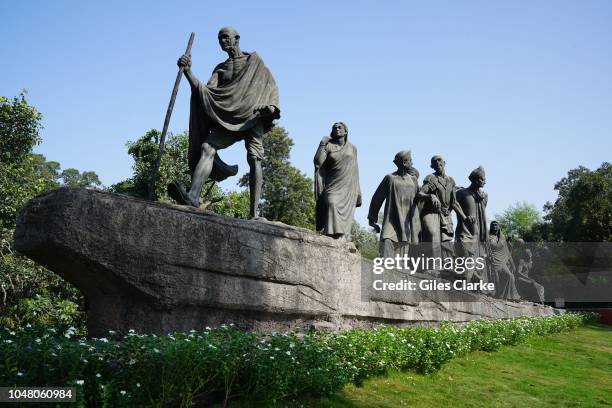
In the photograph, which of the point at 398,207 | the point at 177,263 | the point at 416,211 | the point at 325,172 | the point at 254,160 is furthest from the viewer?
the point at 416,211

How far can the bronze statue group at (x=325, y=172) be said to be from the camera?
6.74 m

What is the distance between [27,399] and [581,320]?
17.9 metres

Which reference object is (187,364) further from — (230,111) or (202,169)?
(230,111)

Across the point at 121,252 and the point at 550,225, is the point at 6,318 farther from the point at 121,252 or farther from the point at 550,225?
the point at 550,225

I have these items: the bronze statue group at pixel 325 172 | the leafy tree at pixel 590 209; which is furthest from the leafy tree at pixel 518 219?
the bronze statue group at pixel 325 172

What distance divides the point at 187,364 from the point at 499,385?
4251 millimetres

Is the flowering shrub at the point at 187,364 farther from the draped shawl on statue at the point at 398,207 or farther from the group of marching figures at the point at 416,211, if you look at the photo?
the draped shawl on statue at the point at 398,207

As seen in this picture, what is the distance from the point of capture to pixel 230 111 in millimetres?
6766

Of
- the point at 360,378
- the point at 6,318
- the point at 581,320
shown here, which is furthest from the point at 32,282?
the point at 581,320

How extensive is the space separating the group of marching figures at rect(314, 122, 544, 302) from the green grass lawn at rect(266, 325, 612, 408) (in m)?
2.53

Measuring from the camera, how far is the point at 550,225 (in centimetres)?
3806

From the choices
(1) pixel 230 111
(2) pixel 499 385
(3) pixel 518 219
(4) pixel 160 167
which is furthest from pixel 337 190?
(3) pixel 518 219

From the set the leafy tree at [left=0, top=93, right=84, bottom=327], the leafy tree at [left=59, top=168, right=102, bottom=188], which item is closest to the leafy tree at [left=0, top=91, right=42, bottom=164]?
the leafy tree at [left=0, top=93, right=84, bottom=327]

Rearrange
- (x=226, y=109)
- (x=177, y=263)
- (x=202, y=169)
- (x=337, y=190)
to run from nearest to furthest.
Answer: (x=177, y=263) < (x=202, y=169) < (x=226, y=109) < (x=337, y=190)
